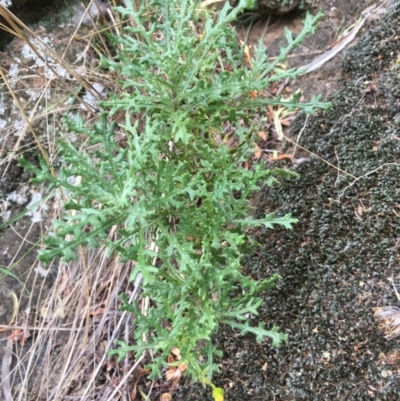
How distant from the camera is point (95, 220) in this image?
42.8 inches

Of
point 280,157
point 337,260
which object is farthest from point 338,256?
point 280,157

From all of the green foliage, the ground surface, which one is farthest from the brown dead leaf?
the green foliage

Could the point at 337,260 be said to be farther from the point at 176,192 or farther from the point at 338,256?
the point at 176,192

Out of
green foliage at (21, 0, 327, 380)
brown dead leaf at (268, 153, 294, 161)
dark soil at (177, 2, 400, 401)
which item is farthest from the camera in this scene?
brown dead leaf at (268, 153, 294, 161)

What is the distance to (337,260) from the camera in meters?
1.47

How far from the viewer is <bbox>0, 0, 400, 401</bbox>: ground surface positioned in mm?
1334

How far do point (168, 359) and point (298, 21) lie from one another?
4.84ft

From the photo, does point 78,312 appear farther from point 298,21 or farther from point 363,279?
point 298,21

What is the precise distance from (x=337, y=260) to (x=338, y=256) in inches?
0.5

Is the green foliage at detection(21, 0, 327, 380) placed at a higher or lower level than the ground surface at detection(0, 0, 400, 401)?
higher

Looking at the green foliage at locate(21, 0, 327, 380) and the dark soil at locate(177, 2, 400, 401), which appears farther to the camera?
the dark soil at locate(177, 2, 400, 401)

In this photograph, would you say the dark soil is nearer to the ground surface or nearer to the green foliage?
the ground surface

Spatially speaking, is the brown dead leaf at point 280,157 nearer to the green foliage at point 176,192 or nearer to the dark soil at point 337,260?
the dark soil at point 337,260

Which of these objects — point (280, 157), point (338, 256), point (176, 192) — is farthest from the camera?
point (280, 157)
